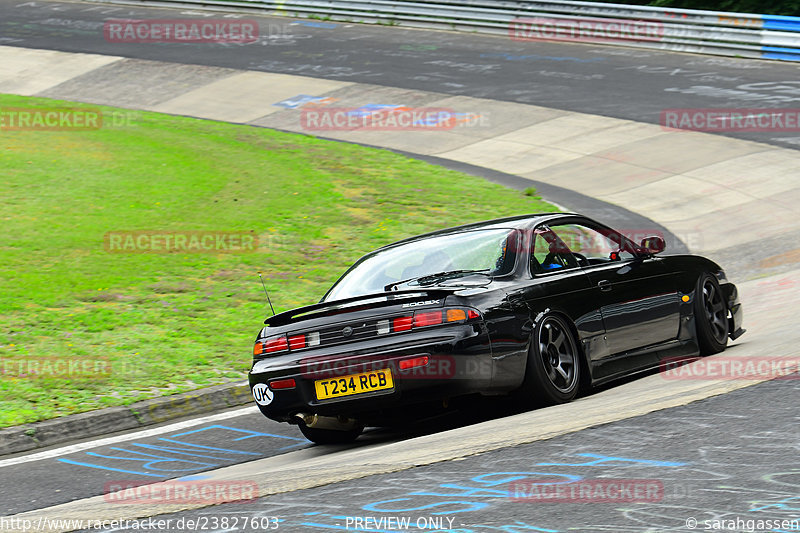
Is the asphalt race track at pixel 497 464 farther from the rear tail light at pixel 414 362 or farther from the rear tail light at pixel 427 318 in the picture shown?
the rear tail light at pixel 427 318

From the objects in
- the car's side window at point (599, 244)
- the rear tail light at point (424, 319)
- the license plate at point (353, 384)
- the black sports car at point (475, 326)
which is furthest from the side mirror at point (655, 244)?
the license plate at point (353, 384)

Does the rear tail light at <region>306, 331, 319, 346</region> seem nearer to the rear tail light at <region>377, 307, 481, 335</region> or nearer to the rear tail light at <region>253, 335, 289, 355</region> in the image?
the rear tail light at <region>253, 335, 289, 355</region>

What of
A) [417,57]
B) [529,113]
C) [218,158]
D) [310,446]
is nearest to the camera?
[310,446]

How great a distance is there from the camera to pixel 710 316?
8.68 m

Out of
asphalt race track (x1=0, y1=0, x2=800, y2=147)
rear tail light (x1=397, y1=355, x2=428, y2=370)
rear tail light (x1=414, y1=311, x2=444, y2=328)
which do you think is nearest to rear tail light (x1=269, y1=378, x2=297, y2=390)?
rear tail light (x1=397, y1=355, x2=428, y2=370)

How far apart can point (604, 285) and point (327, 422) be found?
2.18 meters

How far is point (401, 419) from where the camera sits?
687 centimetres

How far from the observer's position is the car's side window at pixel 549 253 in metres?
7.46

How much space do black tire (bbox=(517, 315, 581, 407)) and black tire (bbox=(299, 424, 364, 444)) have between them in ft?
4.10

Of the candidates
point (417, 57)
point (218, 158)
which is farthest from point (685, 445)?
point (417, 57)

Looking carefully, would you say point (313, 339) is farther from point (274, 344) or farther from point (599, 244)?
point (599, 244)

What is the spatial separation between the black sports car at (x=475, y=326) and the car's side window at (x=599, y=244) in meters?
0.01

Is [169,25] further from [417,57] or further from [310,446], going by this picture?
[310,446]

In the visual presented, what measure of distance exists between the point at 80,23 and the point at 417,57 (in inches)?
447
